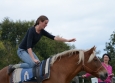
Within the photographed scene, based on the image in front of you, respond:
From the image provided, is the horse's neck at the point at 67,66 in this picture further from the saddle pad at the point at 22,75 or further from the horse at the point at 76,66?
the saddle pad at the point at 22,75

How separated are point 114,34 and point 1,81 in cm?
Answer: 6561

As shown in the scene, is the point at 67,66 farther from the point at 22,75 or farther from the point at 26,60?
the point at 22,75

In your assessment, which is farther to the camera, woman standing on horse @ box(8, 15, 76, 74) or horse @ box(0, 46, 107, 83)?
woman standing on horse @ box(8, 15, 76, 74)

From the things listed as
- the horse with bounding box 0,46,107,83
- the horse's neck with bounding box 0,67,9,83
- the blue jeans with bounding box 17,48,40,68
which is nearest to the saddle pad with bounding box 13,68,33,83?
the blue jeans with bounding box 17,48,40,68

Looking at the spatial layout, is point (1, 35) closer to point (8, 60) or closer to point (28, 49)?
point (8, 60)

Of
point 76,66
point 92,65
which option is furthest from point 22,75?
point 92,65

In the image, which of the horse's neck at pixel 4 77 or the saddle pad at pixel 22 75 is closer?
the saddle pad at pixel 22 75

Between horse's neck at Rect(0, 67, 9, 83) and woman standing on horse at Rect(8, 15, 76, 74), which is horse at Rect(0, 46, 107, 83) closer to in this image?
woman standing on horse at Rect(8, 15, 76, 74)

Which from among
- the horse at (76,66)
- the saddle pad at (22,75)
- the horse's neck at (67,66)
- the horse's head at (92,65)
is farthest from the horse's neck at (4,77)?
the horse's head at (92,65)

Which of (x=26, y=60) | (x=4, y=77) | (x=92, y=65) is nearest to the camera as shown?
(x=92, y=65)

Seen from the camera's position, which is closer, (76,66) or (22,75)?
(76,66)

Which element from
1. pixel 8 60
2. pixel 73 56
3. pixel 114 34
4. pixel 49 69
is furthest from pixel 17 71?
pixel 114 34

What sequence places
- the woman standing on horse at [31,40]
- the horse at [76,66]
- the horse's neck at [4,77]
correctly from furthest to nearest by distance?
the horse's neck at [4,77], the woman standing on horse at [31,40], the horse at [76,66]

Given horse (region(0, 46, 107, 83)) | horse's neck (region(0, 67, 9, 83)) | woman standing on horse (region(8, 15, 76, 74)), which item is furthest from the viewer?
horse's neck (region(0, 67, 9, 83))
